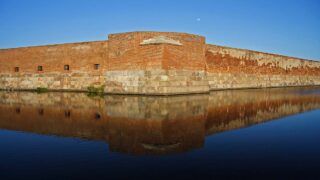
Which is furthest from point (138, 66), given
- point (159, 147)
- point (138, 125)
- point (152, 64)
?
point (159, 147)

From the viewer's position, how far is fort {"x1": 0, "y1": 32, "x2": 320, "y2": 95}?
54.7 ft

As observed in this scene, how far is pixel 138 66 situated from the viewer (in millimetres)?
16844

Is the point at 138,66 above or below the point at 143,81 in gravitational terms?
above

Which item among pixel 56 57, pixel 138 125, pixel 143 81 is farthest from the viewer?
pixel 56 57

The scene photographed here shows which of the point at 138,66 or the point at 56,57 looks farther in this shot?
the point at 56,57

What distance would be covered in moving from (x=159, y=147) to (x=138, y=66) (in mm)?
11856

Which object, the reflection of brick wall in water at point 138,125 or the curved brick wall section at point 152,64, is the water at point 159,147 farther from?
the curved brick wall section at point 152,64

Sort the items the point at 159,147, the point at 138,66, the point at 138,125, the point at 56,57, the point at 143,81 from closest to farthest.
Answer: the point at 159,147 < the point at 138,125 < the point at 143,81 < the point at 138,66 < the point at 56,57

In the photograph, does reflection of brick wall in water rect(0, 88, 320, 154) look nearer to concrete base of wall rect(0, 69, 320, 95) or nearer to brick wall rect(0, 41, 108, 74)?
concrete base of wall rect(0, 69, 320, 95)

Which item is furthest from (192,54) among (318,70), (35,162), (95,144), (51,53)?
(318,70)

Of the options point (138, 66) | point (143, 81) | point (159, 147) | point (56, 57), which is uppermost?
point (56, 57)

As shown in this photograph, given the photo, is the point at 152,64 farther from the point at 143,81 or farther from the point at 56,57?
the point at 56,57

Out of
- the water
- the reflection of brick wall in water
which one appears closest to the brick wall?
the reflection of brick wall in water

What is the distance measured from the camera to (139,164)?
431 cm
